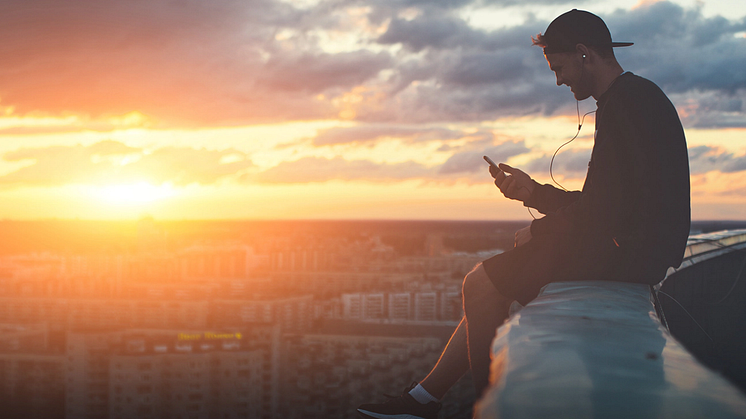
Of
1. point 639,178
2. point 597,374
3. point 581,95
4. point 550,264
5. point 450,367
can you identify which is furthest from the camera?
point 450,367

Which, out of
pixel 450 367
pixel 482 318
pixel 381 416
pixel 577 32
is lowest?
pixel 381 416

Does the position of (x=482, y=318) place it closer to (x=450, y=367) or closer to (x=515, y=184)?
(x=450, y=367)

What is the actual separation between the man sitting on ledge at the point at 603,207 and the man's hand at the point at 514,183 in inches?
6.8

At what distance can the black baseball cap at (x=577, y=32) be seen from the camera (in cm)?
146

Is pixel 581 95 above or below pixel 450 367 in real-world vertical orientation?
above

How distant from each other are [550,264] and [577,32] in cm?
57

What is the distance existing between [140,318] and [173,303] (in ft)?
3.00

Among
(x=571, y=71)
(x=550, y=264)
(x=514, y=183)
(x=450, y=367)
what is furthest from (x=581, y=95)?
(x=450, y=367)

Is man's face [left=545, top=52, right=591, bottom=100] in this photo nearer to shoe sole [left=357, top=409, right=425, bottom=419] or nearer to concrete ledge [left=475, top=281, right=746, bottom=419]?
concrete ledge [left=475, top=281, right=746, bottom=419]

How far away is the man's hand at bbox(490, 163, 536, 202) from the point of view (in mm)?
1669

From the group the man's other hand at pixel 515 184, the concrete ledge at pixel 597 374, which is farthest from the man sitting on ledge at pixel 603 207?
the concrete ledge at pixel 597 374

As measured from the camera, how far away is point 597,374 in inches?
27.0

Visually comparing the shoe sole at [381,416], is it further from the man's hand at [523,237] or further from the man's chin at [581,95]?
the man's chin at [581,95]

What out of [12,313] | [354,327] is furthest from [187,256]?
[354,327]
